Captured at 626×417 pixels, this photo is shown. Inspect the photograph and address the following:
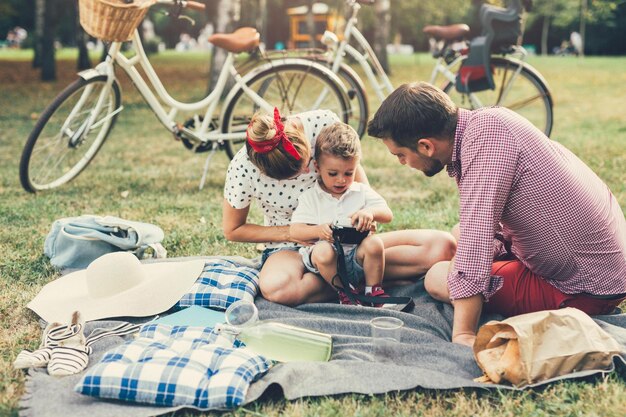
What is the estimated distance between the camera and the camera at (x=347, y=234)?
3.40 metres

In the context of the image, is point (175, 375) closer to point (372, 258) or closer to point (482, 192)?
point (372, 258)

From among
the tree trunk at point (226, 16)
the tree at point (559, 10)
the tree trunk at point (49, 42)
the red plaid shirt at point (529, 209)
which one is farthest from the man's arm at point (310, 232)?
the tree at point (559, 10)

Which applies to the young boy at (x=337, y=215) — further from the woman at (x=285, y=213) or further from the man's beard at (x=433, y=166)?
the man's beard at (x=433, y=166)

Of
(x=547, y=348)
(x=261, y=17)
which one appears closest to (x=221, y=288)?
(x=547, y=348)

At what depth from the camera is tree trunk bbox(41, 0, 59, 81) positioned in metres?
16.4

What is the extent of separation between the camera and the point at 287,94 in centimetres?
600

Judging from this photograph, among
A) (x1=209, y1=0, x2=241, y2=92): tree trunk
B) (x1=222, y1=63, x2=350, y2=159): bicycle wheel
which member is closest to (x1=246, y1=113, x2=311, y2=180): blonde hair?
(x1=222, y1=63, x2=350, y2=159): bicycle wheel

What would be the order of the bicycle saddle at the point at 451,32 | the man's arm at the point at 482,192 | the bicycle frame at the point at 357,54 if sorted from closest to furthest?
the man's arm at the point at 482,192 → the bicycle frame at the point at 357,54 → the bicycle saddle at the point at 451,32

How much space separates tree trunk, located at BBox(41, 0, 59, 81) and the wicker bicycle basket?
488 inches

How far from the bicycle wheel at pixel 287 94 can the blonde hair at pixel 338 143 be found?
8.03ft

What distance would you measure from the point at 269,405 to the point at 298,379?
0.17 metres

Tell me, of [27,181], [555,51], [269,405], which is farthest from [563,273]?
[555,51]

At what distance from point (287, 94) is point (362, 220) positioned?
2863mm

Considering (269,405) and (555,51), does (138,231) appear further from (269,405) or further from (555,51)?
(555,51)
